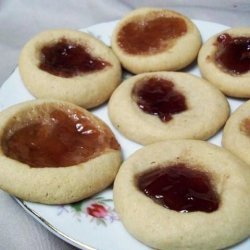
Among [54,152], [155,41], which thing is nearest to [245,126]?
[155,41]

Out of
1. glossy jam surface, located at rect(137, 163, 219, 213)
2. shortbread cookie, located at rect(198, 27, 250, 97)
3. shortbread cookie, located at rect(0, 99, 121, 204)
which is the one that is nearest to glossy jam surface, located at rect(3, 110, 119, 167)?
shortbread cookie, located at rect(0, 99, 121, 204)

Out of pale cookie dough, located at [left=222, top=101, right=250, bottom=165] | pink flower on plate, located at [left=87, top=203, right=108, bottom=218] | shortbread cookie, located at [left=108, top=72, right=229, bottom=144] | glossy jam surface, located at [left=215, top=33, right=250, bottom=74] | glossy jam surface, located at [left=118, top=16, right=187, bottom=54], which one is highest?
glossy jam surface, located at [left=118, top=16, right=187, bottom=54]

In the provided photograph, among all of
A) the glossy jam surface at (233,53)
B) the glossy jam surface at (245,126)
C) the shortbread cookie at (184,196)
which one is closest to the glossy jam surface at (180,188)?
the shortbread cookie at (184,196)

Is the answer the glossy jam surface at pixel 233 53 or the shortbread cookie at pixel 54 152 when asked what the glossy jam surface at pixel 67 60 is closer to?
the shortbread cookie at pixel 54 152

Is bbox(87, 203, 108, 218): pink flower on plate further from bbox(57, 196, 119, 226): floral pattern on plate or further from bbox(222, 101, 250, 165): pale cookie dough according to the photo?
bbox(222, 101, 250, 165): pale cookie dough

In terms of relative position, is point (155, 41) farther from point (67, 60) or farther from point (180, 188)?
point (180, 188)

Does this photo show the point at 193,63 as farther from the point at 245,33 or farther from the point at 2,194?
the point at 2,194

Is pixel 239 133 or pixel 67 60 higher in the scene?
pixel 67 60

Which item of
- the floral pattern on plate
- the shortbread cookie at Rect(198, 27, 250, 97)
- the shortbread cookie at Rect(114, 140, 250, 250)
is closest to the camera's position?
the shortbread cookie at Rect(114, 140, 250, 250)
